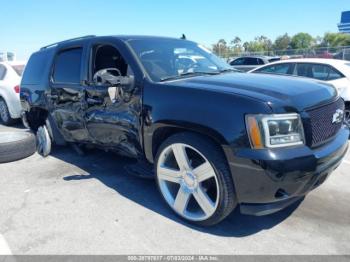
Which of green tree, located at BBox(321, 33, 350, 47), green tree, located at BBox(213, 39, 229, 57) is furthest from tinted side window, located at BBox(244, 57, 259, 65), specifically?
green tree, located at BBox(321, 33, 350, 47)

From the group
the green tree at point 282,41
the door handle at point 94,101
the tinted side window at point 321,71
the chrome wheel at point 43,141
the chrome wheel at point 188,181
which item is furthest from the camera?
the green tree at point 282,41

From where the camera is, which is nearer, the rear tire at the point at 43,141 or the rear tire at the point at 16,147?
the rear tire at the point at 16,147

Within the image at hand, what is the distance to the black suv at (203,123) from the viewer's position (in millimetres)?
2527

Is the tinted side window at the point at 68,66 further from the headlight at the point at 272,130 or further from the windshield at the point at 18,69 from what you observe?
the windshield at the point at 18,69

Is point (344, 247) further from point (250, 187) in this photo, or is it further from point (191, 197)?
point (191, 197)

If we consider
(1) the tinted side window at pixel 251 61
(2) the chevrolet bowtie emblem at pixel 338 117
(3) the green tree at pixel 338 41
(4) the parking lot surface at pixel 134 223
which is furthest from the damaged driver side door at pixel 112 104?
(3) the green tree at pixel 338 41

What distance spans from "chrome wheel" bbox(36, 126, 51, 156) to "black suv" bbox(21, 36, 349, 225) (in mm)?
1047

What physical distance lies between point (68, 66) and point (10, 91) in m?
4.01

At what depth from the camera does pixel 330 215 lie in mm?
3254

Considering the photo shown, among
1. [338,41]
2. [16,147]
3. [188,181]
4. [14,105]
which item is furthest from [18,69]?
[338,41]

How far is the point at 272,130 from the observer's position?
251 centimetres

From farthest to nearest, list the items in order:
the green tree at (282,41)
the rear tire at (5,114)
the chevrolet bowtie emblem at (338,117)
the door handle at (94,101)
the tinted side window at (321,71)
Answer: the green tree at (282,41) → the rear tire at (5,114) → the tinted side window at (321,71) → the door handle at (94,101) → the chevrolet bowtie emblem at (338,117)

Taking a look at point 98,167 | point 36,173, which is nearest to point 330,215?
point 98,167

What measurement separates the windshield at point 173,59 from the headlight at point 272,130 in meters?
1.24
